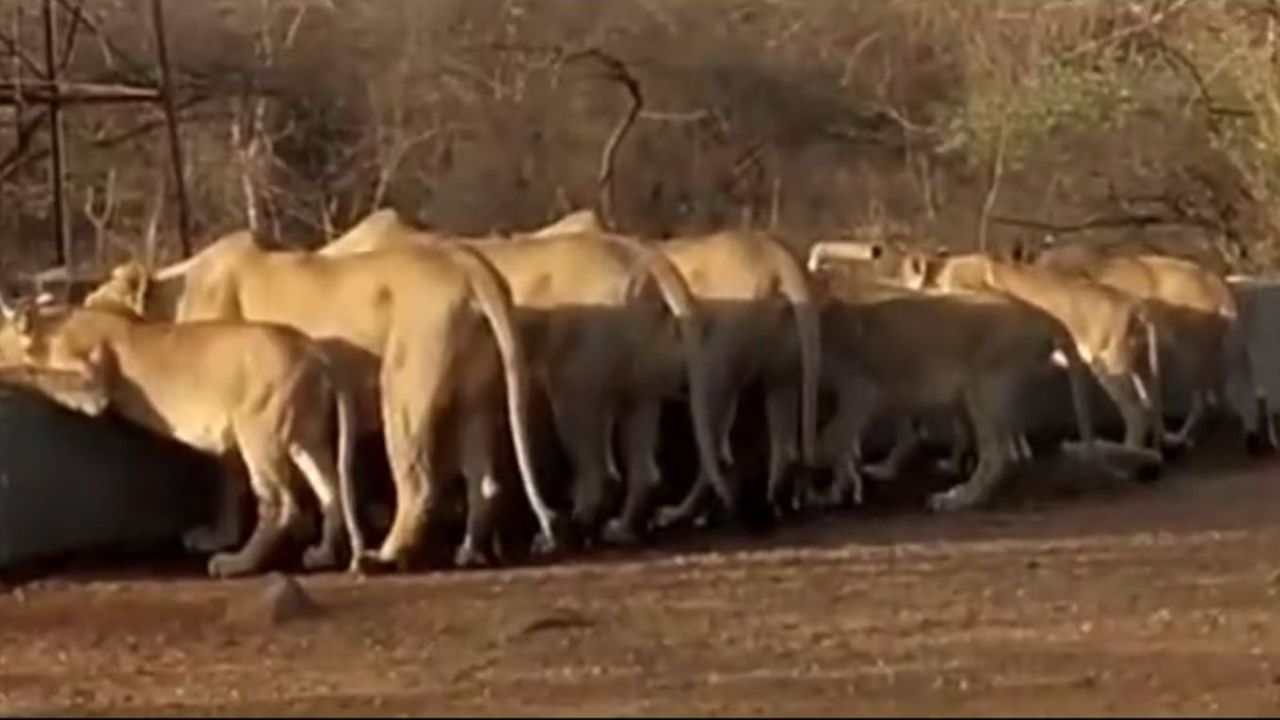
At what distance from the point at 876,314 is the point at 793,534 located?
1945 millimetres

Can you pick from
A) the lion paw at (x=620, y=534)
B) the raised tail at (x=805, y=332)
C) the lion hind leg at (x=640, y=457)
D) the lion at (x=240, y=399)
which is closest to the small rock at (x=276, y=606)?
the lion at (x=240, y=399)

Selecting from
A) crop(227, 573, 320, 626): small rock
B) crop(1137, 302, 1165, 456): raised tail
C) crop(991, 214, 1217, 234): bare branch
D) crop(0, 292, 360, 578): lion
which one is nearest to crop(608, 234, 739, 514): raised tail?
crop(0, 292, 360, 578): lion

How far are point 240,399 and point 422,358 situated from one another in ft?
2.91

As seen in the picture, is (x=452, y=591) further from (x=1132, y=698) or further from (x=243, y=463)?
(x=1132, y=698)

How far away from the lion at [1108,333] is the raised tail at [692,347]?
10.7ft

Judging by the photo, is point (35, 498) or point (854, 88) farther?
point (854, 88)

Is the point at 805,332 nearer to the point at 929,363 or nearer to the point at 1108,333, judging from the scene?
the point at 929,363

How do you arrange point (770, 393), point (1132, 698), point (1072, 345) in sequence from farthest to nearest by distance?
point (1072, 345), point (770, 393), point (1132, 698)

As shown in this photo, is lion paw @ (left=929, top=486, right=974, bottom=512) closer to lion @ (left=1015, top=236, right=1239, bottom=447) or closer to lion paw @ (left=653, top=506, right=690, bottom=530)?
lion paw @ (left=653, top=506, right=690, bottom=530)

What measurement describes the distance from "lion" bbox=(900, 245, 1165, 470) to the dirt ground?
2731mm

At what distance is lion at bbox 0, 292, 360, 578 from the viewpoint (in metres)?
15.7

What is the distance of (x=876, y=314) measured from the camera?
19.0m

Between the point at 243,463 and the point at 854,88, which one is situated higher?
the point at 243,463

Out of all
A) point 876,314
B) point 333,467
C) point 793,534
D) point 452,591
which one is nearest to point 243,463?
point 333,467
